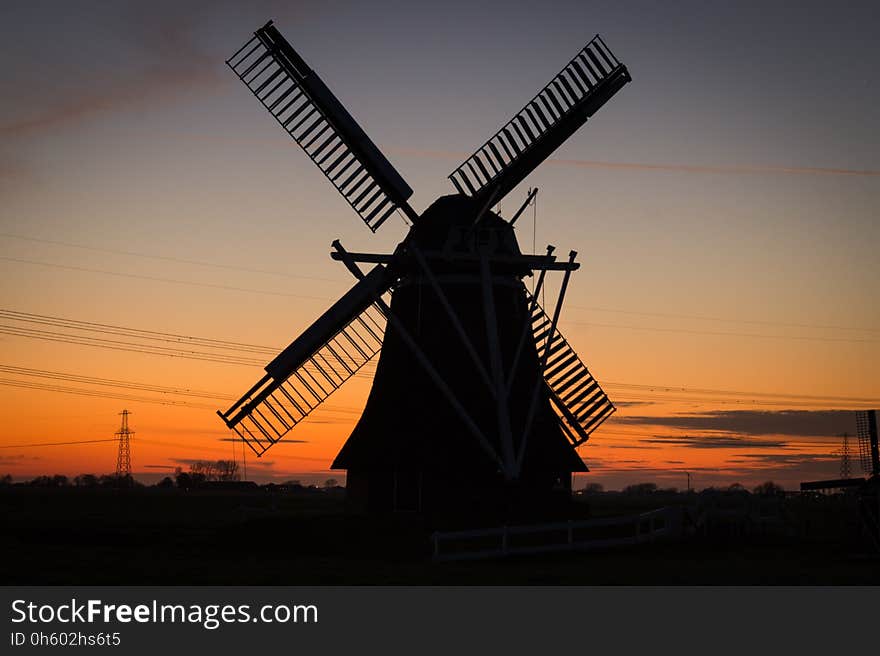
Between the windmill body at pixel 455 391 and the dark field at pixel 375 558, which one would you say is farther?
the windmill body at pixel 455 391

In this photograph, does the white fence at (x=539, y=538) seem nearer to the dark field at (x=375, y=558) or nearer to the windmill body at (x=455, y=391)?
the dark field at (x=375, y=558)

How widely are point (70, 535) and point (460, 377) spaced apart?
46.9 ft

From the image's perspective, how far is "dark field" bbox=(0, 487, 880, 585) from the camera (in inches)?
977

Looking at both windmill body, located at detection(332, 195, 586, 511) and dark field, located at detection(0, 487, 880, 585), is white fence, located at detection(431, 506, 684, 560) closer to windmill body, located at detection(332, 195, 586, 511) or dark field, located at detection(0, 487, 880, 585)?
dark field, located at detection(0, 487, 880, 585)

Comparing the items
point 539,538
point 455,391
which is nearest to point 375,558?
point 539,538

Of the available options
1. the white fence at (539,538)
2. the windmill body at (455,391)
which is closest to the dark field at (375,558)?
the white fence at (539,538)

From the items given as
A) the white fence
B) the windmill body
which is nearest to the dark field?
the white fence

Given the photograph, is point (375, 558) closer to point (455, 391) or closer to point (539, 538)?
point (539, 538)

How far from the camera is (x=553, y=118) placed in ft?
117

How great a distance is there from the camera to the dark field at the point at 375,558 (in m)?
24.8

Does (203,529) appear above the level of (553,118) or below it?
below
